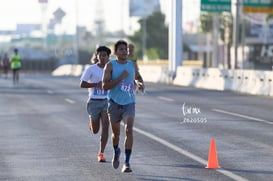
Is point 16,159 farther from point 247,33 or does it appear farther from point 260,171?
point 247,33

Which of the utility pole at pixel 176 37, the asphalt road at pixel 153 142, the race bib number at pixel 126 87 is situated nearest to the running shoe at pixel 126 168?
the asphalt road at pixel 153 142

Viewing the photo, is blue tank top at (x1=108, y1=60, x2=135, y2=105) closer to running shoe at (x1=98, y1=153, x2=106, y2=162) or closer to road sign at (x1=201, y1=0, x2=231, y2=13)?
running shoe at (x1=98, y1=153, x2=106, y2=162)

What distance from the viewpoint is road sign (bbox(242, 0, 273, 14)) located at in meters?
56.3

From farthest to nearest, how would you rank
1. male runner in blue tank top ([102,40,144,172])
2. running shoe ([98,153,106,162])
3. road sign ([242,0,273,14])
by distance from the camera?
road sign ([242,0,273,14]) → running shoe ([98,153,106,162]) → male runner in blue tank top ([102,40,144,172])

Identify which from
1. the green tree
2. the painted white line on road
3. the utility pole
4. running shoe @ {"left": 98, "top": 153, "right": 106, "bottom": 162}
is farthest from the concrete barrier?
the green tree

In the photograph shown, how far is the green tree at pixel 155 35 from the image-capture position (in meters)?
140

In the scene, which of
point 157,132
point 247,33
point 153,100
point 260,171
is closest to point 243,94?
point 153,100

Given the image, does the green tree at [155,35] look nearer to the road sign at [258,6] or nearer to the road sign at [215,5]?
the road sign at [258,6]

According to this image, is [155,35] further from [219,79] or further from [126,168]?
[126,168]

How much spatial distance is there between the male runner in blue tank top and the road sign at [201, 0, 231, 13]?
1582 inches

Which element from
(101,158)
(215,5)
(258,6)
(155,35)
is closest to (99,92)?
(101,158)

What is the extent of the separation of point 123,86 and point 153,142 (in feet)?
14.3

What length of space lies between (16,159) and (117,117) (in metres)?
2.35

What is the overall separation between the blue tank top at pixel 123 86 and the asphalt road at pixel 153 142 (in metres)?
1.01
